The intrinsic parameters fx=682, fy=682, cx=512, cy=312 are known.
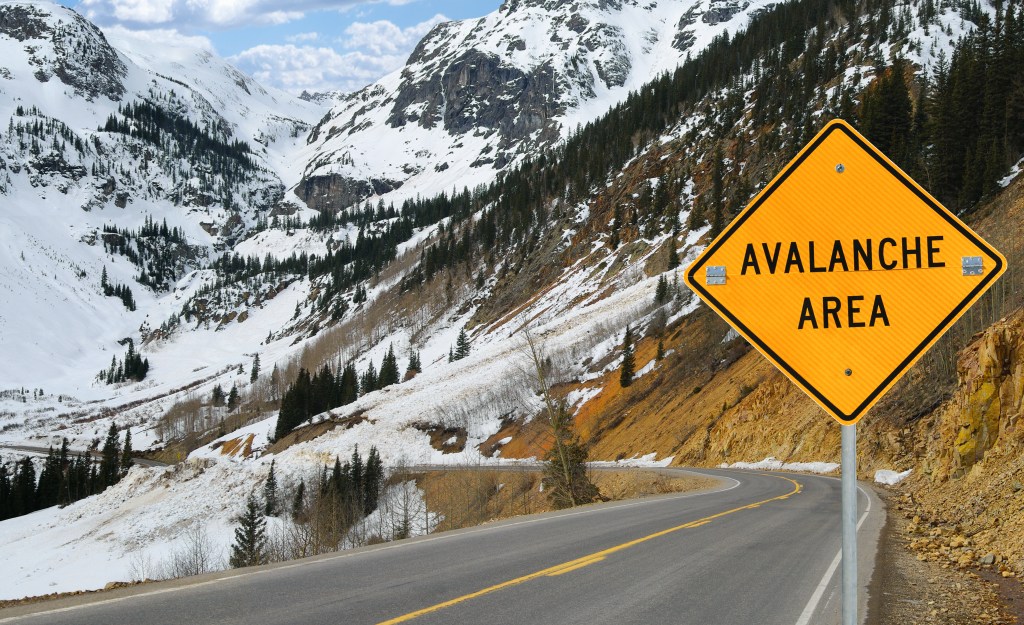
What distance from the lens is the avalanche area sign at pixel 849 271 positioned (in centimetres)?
311

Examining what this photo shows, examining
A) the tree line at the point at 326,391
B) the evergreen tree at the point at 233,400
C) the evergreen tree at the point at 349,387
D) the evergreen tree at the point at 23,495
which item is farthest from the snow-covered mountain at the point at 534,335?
the evergreen tree at the point at 23,495

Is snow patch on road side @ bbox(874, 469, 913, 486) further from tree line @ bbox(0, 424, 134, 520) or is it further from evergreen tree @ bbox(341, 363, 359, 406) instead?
evergreen tree @ bbox(341, 363, 359, 406)

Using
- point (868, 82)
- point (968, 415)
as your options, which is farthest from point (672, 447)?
point (868, 82)

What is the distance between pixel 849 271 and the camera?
317cm

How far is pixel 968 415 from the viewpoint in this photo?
58.7ft

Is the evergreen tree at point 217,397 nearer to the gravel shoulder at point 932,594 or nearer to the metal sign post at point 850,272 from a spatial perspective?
the gravel shoulder at point 932,594

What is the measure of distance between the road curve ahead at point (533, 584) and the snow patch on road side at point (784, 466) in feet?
69.4

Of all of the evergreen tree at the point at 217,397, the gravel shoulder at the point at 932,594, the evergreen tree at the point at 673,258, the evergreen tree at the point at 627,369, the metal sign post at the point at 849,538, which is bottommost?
the gravel shoulder at the point at 932,594

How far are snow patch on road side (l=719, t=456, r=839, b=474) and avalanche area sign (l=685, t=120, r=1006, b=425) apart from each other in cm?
3152

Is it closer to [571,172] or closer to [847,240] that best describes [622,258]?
[571,172]

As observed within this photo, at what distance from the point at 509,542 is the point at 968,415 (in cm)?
1373

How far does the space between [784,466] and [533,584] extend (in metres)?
31.4

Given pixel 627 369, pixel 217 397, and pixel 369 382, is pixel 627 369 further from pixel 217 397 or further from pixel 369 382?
pixel 217 397

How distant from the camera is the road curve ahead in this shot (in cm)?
677
